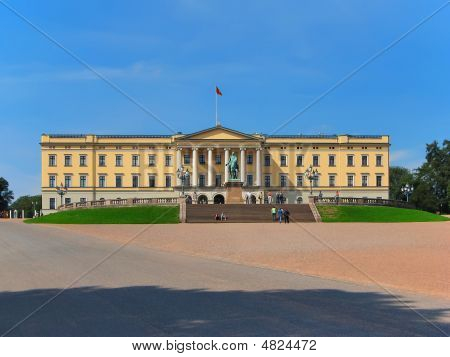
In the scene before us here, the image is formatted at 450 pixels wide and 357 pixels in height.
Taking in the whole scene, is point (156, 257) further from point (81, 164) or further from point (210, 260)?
point (81, 164)

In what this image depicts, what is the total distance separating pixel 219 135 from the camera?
99.6 m

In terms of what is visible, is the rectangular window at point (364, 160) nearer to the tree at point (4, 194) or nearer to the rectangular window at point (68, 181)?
the rectangular window at point (68, 181)

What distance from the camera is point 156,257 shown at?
21.7 metres

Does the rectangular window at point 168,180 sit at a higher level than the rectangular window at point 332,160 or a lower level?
lower

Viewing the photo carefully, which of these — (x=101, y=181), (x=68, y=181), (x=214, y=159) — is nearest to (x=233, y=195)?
(x=214, y=159)

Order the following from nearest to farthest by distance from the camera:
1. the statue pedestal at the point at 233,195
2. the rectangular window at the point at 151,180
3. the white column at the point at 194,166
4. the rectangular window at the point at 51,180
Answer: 1. the statue pedestal at the point at 233,195
2. the white column at the point at 194,166
3. the rectangular window at the point at 51,180
4. the rectangular window at the point at 151,180

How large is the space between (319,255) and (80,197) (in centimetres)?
8672

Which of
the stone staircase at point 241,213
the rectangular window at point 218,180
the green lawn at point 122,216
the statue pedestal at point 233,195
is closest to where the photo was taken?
the green lawn at point 122,216

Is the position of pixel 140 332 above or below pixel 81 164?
below

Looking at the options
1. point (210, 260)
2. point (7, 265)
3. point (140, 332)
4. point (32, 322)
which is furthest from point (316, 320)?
point (7, 265)

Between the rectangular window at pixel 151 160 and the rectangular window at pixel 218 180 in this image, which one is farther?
the rectangular window at pixel 151 160

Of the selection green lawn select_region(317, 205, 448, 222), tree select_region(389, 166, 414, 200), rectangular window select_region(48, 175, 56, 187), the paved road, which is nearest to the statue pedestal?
green lawn select_region(317, 205, 448, 222)

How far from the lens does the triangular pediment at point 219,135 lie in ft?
325

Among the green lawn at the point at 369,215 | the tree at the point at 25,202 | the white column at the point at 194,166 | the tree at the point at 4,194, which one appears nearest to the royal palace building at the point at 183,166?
the white column at the point at 194,166
